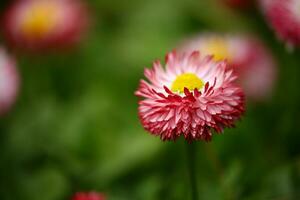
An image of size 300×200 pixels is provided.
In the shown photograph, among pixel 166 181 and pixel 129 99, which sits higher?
pixel 129 99

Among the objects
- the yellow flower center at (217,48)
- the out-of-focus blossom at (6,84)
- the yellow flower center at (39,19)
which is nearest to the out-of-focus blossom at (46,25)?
the yellow flower center at (39,19)

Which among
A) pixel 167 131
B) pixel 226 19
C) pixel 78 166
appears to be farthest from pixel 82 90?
pixel 167 131

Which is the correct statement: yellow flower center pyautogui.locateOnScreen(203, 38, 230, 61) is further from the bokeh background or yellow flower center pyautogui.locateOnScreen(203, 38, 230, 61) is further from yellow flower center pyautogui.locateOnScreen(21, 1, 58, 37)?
yellow flower center pyautogui.locateOnScreen(21, 1, 58, 37)

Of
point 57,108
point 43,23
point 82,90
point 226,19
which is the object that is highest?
point 226,19

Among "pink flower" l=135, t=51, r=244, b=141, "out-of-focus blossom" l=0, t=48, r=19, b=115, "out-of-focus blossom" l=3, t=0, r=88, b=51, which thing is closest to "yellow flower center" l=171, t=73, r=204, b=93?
"pink flower" l=135, t=51, r=244, b=141

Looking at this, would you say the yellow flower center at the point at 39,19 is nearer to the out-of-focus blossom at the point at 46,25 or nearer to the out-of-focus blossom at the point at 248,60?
the out-of-focus blossom at the point at 46,25

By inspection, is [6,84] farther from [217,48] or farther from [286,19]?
[286,19]

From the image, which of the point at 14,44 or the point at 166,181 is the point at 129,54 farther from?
the point at 166,181
